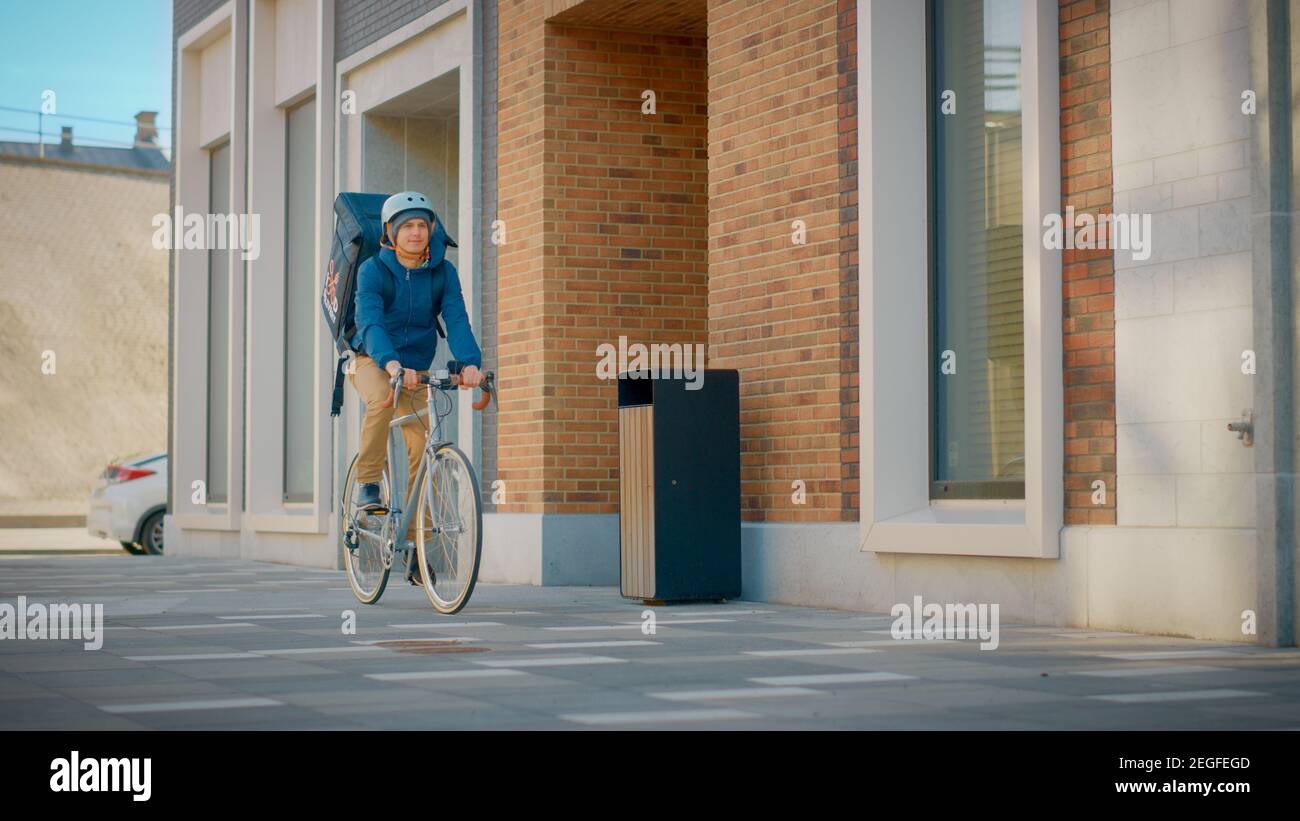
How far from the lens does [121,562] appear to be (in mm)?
17281

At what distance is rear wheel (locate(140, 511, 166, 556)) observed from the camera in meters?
21.0

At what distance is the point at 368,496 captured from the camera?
972cm

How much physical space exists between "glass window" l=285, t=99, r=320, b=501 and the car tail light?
13.3 feet

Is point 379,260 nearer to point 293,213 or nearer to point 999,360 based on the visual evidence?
point 999,360

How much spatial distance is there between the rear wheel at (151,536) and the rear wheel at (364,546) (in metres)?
11.5

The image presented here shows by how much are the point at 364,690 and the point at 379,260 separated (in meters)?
4.03

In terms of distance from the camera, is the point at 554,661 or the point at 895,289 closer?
the point at 554,661

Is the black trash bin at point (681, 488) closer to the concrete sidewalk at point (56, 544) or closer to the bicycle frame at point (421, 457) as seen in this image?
the bicycle frame at point (421, 457)

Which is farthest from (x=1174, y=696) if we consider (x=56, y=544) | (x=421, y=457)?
(x=56, y=544)

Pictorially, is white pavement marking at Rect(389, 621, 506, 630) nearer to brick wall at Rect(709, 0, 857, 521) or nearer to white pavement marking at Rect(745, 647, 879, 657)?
white pavement marking at Rect(745, 647, 879, 657)

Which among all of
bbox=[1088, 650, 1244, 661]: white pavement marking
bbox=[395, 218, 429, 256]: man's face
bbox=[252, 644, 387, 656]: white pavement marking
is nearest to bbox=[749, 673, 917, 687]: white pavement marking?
bbox=[1088, 650, 1244, 661]: white pavement marking

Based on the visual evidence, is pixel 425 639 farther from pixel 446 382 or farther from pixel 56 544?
pixel 56 544

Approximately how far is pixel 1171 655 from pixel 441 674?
9.56ft
